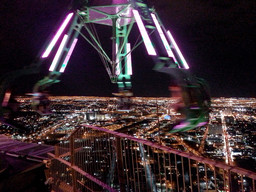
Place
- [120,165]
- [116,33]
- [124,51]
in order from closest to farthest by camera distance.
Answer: [120,165] → [116,33] → [124,51]

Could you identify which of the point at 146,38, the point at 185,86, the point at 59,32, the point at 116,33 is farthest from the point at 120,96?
the point at 185,86

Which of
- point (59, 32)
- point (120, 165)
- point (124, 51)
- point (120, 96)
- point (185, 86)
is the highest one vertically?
point (59, 32)

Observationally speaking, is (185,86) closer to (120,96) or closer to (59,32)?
(120,96)

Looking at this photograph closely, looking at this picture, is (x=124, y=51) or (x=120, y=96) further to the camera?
(x=124, y=51)

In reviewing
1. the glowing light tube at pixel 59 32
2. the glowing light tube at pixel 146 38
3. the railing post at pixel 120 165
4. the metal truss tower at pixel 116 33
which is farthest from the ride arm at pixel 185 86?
the glowing light tube at pixel 59 32

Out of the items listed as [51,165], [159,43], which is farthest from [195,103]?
[51,165]

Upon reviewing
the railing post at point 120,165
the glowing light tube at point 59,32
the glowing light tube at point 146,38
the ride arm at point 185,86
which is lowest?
the railing post at point 120,165

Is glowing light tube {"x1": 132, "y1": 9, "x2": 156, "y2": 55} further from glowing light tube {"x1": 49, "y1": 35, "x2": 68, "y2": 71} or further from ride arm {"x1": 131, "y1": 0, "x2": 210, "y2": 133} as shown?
glowing light tube {"x1": 49, "y1": 35, "x2": 68, "y2": 71}

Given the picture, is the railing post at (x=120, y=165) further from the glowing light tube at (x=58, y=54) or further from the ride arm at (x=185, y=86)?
the glowing light tube at (x=58, y=54)

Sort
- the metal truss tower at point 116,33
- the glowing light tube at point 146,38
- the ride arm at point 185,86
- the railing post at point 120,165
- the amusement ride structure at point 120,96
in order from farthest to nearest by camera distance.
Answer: the metal truss tower at point 116,33, the railing post at point 120,165, the glowing light tube at point 146,38, the amusement ride structure at point 120,96, the ride arm at point 185,86

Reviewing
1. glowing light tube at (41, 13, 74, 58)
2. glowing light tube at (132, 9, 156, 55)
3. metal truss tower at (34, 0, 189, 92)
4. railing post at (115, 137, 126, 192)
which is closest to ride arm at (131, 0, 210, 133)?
glowing light tube at (132, 9, 156, 55)

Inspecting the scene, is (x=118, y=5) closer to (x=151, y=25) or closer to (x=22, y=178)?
(x=151, y=25)
